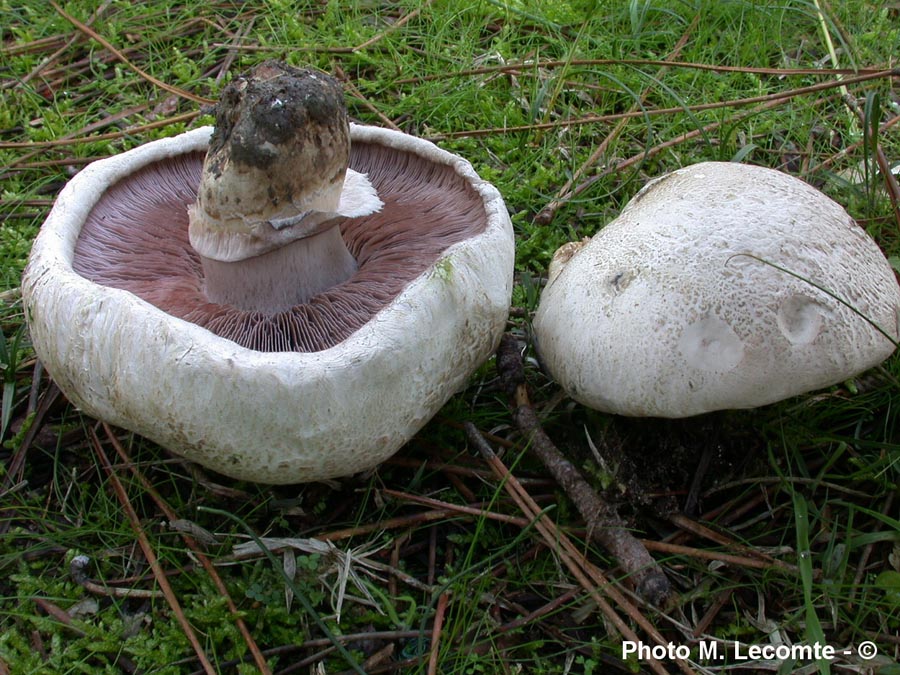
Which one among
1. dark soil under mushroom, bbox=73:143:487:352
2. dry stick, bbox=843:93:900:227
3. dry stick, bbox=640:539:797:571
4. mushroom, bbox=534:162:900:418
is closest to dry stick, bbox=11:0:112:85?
dark soil under mushroom, bbox=73:143:487:352

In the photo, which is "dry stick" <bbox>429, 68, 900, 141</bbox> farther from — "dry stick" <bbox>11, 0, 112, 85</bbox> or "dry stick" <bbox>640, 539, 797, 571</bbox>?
"dry stick" <bbox>11, 0, 112, 85</bbox>

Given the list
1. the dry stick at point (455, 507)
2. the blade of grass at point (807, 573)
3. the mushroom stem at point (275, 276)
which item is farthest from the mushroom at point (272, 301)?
the blade of grass at point (807, 573)

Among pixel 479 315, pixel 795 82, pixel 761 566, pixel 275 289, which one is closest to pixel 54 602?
pixel 275 289

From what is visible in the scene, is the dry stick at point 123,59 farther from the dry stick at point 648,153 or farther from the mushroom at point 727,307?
the mushroom at point 727,307

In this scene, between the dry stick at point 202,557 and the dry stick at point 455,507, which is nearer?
the dry stick at point 202,557

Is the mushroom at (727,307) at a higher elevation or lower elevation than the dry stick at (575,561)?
higher

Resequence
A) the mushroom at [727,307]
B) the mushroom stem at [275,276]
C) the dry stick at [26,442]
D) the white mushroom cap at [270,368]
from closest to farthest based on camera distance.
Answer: the white mushroom cap at [270,368]
the mushroom at [727,307]
the mushroom stem at [275,276]
the dry stick at [26,442]

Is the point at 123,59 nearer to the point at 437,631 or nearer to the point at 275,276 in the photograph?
the point at 275,276

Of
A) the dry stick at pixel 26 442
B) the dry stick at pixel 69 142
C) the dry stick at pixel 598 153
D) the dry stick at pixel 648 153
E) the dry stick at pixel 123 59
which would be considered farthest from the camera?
the dry stick at pixel 123 59

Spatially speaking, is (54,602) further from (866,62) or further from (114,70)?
(866,62)
